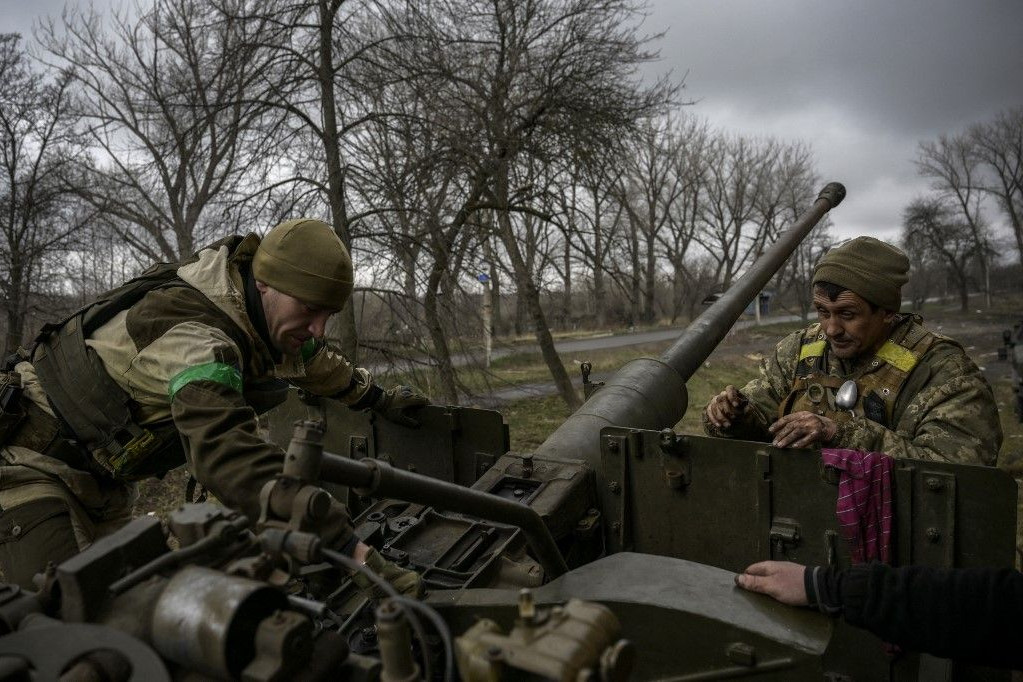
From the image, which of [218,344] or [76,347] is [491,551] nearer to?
[218,344]

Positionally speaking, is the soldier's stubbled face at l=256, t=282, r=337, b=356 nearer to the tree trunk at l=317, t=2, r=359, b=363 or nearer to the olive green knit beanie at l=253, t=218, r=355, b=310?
the olive green knit beanie at l=253, t=218, r=355, b=310

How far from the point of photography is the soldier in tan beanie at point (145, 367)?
2.48 m

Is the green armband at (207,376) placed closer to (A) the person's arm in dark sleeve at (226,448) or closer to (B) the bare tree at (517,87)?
(A) the person's arm in dark sleeve at (226,448)

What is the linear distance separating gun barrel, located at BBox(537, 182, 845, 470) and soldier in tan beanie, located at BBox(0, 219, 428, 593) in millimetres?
1208

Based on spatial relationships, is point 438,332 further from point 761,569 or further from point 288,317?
point 761,569

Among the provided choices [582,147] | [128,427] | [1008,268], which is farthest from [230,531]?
[1008,268]

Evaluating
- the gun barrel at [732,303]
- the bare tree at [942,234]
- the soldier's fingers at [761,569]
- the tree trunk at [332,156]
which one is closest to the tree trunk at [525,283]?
the tree trunk at [332,156]

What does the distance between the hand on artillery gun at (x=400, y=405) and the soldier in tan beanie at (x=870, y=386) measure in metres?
1.35

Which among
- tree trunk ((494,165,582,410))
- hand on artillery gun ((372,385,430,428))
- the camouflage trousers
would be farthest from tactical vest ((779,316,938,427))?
tree trunk ((494,165,582,410))

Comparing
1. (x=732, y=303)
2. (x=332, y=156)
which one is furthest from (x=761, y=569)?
(x=332, y=156)

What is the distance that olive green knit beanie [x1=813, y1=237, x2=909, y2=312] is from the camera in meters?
3.06

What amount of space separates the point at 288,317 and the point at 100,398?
700 millimetres

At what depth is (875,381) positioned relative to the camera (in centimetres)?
310

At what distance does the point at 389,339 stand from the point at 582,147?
9.14ft
